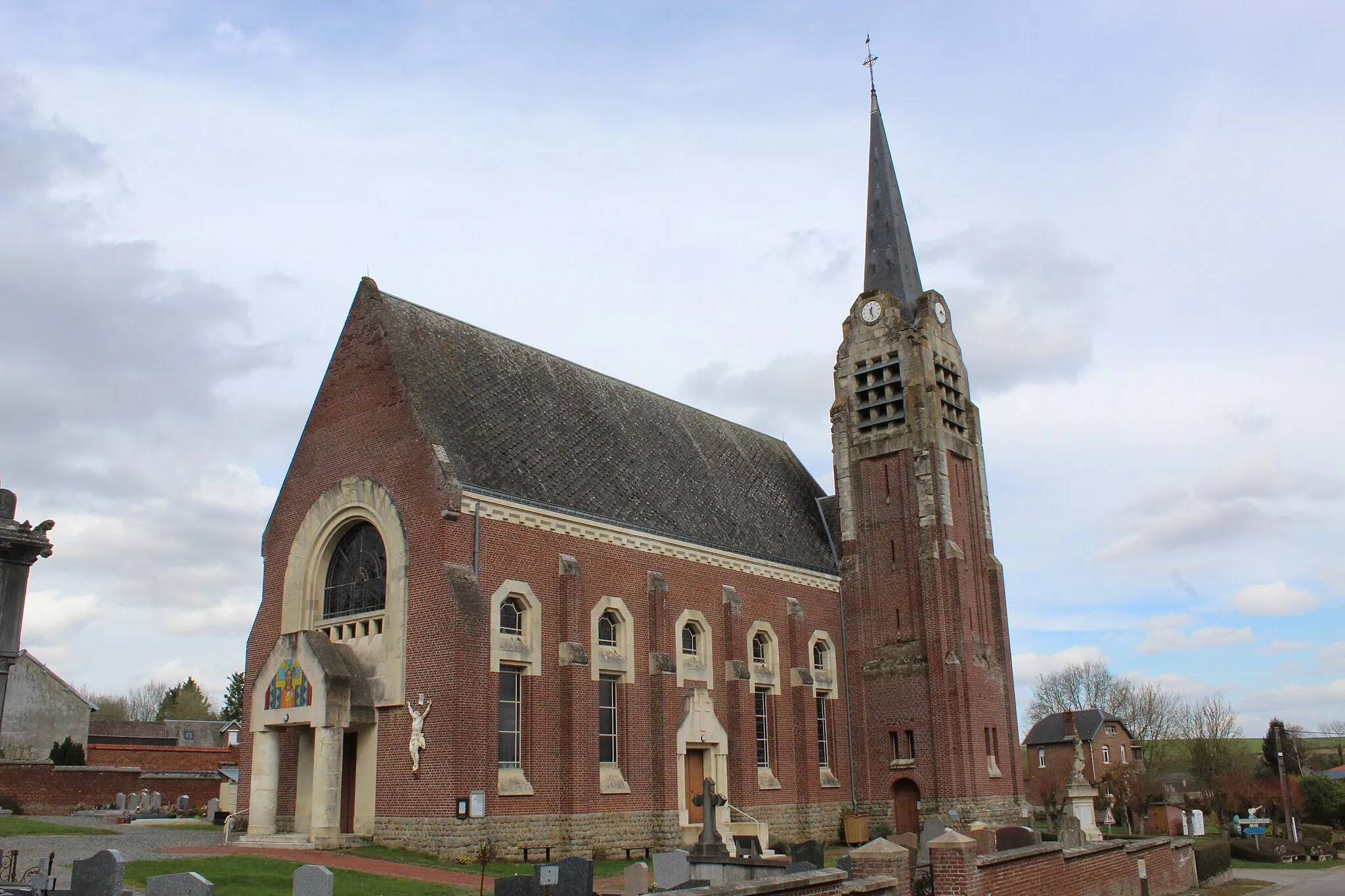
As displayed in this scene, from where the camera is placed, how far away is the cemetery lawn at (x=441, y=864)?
2188 cm

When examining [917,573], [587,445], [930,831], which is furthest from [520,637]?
[917,573]

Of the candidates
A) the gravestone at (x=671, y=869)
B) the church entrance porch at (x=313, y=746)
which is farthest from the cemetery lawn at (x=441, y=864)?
the gravestone at (x=671, y=869)

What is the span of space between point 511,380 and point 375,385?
181 inches

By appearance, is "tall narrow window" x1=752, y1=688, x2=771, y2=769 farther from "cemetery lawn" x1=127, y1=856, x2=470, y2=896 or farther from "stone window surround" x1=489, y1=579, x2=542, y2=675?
"cemetery lawn" x1=127, y1=856, x2=470, y2=896

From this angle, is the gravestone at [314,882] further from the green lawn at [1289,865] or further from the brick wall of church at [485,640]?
the green lawn at [1289,865]

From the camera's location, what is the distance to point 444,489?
25.0 m

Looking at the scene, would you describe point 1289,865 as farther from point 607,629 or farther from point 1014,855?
point 1014,855

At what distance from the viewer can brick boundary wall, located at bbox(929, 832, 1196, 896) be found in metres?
15.2

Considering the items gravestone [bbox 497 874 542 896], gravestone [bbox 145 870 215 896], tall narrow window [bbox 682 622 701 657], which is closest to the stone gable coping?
gravestone [bbox 497 874 542 896]

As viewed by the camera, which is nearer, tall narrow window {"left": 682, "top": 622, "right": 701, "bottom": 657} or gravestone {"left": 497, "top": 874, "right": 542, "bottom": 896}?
gravestone {"left": 497, "top": 874, "right": 542, "bottom": 896}

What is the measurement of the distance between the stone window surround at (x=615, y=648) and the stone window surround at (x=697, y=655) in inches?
75.1

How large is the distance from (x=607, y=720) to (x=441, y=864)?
681 centimetres

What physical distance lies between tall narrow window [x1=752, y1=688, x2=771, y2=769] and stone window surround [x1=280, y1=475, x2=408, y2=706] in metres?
12.1

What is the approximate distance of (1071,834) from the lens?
2383cm
